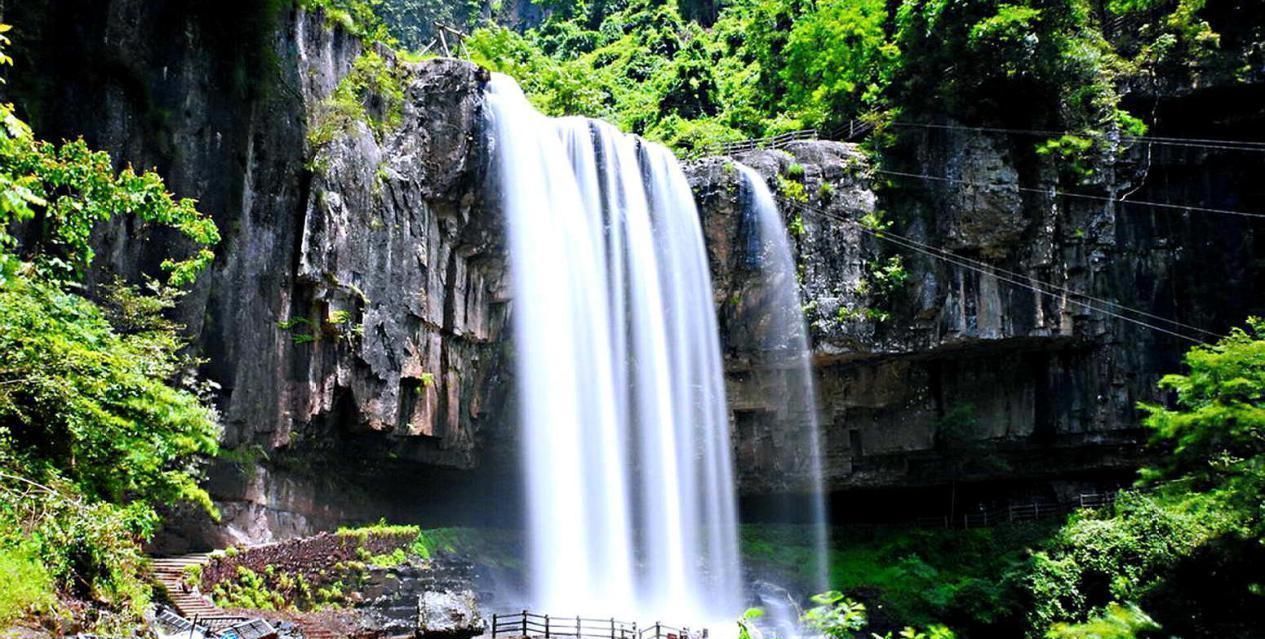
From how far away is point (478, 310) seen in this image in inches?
960

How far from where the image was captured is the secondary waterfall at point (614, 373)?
2320 centimetres

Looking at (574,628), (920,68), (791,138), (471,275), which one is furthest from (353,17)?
(920,68)

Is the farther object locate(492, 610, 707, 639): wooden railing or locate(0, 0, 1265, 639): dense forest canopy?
locate(492, 610, 707, 639): wooden railing

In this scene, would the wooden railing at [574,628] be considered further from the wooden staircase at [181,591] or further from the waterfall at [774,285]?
the waterfall at [774,285]

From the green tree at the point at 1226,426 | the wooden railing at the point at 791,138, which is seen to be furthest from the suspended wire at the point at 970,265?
the green tree at the point at 1226,426

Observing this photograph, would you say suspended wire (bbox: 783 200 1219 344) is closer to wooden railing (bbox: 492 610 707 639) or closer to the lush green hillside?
the lush green hillside

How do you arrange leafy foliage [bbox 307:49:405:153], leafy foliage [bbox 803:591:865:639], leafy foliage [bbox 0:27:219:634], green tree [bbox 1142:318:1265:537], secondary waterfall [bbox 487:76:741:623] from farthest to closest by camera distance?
secondary waterfall [bbox 487:76:741:623], leafy foliage [bbox 307:49:405:153], green tree [bbox 1142:318:1265:537], leafy foliage [bbox 0:27:219:634], leafy foliage [bbox 803:591:865:639]

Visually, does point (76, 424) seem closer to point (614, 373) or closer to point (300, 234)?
point (300, 234)

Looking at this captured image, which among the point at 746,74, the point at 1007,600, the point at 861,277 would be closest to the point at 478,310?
the point at 861,277

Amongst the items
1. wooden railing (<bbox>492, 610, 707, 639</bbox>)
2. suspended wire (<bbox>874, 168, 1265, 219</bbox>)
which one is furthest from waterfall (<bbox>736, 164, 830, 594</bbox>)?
wooden railing (<bbox>492, 610, 707, 639</bbox>)

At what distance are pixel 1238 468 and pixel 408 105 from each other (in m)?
20.5

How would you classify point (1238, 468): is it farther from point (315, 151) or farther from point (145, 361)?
point (315, 151)

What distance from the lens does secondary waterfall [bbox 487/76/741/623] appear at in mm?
23203

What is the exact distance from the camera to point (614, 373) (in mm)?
24828
